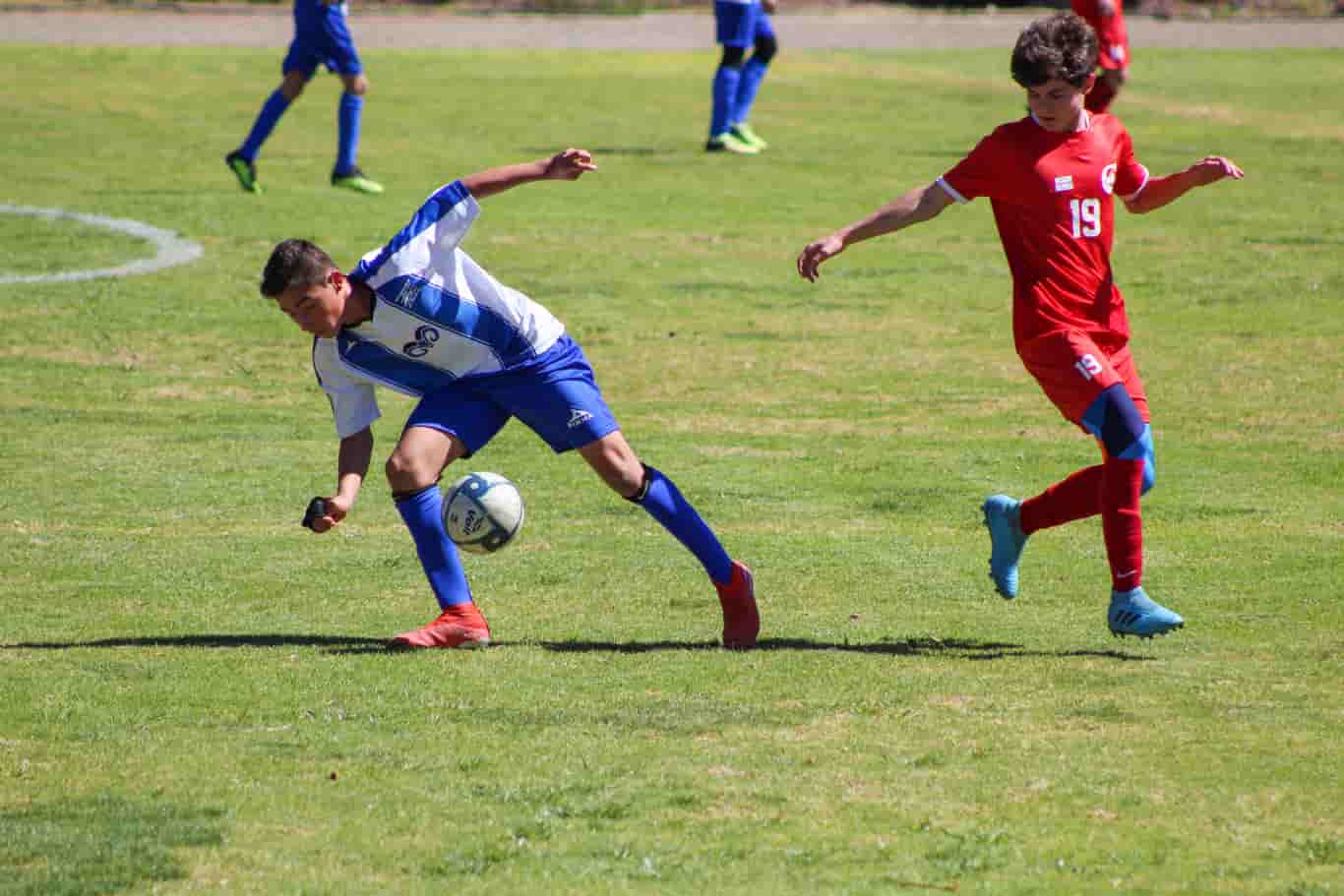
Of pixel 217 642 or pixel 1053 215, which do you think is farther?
pixel 217 642

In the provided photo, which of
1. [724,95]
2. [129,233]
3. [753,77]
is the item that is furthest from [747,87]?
[129,233]

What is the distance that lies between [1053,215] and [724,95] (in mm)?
13903

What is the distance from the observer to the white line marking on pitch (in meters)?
15.3

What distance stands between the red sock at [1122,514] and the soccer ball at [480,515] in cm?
199

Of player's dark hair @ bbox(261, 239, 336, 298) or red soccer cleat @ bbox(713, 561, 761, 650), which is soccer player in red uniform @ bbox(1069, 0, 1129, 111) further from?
player's dark hair @ bbox(261, 239, 336, 298)

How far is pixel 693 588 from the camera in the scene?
833cm

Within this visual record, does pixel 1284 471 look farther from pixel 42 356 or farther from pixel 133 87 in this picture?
pixel 133 87

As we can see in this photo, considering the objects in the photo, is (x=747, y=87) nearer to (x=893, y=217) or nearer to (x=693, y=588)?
(x=693, y=588)

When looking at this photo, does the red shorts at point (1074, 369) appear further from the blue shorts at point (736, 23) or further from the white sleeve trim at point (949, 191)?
the blue shorts at point (736, 23)

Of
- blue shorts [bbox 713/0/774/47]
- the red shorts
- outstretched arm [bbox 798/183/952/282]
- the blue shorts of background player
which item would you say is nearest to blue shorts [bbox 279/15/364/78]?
the blue shorts of background player

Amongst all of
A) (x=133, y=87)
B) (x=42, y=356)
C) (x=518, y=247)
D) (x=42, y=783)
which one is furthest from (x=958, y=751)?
(x=133, y=87)

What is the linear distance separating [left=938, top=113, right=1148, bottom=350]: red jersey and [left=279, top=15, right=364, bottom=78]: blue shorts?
11.3 m

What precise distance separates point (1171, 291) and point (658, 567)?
7194 mm

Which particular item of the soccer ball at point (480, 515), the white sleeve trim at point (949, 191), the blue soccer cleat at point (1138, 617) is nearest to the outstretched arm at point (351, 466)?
the soccer ball at point (480, 515)
